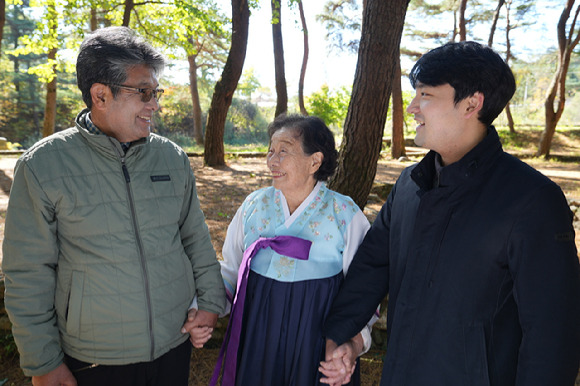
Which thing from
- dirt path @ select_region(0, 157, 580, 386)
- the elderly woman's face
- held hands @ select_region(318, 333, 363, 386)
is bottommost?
dirt path @ select_region(0, 157, 580, 386)

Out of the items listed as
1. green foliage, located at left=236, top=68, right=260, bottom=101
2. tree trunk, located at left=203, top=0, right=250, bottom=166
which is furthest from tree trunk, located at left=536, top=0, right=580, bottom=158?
green foliage, located at left=236, top=68, right=260, bottom=101

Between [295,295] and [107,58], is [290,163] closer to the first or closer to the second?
[295,295]

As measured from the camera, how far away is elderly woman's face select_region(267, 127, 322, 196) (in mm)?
1869

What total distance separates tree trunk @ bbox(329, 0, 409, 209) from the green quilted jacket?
97.7 inches

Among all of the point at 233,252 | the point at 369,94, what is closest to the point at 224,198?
the point at 369,94

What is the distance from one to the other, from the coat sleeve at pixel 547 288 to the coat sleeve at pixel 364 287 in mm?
566

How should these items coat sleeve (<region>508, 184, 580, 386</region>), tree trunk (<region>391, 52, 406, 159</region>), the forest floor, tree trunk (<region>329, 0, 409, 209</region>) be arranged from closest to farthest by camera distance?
coat sleeve (<region>508, 184, 580, 386</region>), the forest floor, tree trunk (<region>329, 0, 409, 209</region>), tree trunk (<region>391, 52, 406, 159</region>)

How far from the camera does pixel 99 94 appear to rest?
152 cm

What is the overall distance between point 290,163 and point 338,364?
2.96 feet

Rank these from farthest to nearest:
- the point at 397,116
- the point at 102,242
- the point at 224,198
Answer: the point at 397,116, the point at 224,198, the point at 102,242

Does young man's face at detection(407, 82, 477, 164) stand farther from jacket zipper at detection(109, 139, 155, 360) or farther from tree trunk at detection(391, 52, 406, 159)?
tree trunk at detection(391, 52, 406, 159)

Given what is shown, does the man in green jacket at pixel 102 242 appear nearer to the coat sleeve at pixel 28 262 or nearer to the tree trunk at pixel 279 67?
the coat sleeve at pixel 28 262

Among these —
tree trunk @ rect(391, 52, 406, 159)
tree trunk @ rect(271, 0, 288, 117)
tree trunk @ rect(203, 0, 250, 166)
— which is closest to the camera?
tree trunk @ rect(203, 0, 250, 166)

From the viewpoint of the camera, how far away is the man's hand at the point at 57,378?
1.41m
